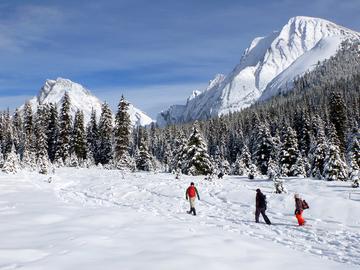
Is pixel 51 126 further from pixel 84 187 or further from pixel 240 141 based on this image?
pixel 240 141

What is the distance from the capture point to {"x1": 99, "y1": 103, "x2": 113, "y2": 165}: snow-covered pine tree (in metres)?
75.7

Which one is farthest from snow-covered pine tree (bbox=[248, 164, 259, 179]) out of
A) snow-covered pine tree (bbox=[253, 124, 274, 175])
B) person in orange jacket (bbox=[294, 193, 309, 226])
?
person in orange jacket (bbox=[294, 193, 309, 226])

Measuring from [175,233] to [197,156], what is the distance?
34.2 meters

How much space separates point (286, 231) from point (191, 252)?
747cm

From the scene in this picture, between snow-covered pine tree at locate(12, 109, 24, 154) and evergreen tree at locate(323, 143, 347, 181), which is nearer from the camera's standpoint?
evergreen tree at locate(323, 143, 347, 181)

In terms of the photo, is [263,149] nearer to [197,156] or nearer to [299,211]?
[197,156]

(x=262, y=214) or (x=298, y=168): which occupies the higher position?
(x=298, y=168)

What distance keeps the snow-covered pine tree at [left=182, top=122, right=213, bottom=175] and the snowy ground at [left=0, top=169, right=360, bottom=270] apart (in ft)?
56.9

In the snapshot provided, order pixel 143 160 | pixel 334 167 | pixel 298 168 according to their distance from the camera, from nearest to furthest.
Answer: pixel 334 167 < pixel 298 168 < pixel 143 160

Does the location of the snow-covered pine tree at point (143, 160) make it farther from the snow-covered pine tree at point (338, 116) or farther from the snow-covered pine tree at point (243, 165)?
the snow-covered pine tree at point (338, 116)

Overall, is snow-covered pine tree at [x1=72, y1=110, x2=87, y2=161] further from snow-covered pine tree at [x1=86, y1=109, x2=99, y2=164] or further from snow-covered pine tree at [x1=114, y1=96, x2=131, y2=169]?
snow-covered pine tree at [x1=86, y1=109, x2=99, y2=164]

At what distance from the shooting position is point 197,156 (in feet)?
166

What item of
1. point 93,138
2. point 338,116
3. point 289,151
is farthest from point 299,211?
point 93,138

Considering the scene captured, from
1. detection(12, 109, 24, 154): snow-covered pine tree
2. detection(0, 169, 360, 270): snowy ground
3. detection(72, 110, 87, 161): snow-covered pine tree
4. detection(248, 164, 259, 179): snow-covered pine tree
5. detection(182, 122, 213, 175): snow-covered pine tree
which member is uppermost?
detection(12, 109, 24, 154): snow-covered pine tree
